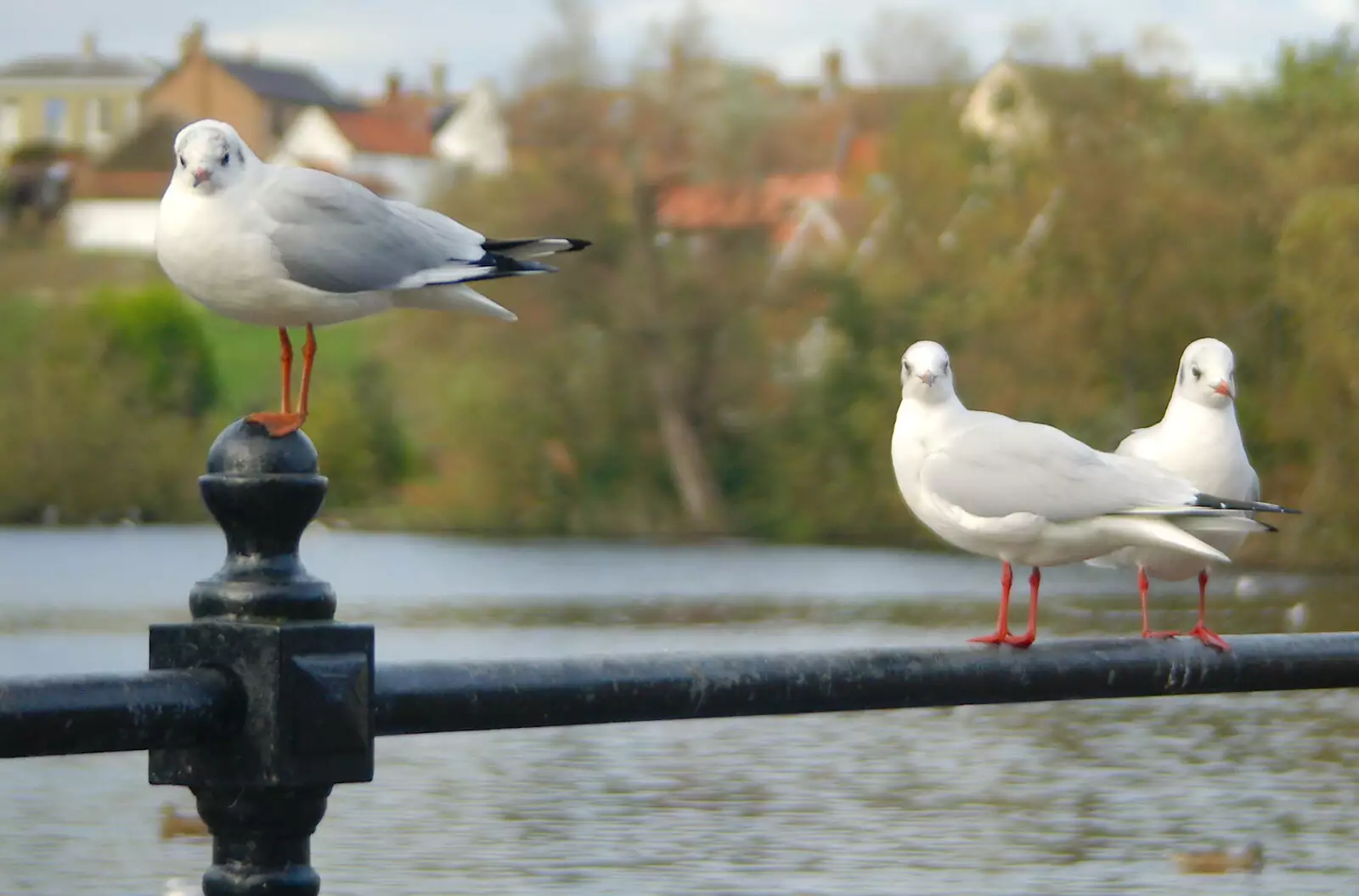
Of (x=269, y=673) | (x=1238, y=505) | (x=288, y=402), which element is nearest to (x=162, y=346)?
(x=288, y=402)

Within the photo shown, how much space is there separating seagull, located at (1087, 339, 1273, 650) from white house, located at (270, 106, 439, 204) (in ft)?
376

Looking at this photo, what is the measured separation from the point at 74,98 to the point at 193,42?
1411 centimetres

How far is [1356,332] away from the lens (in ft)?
141

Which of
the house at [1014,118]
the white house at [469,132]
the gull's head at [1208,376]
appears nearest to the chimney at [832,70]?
the white house at [469,132]

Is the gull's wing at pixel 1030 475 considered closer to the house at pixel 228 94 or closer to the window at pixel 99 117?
the house at pixel 228 94

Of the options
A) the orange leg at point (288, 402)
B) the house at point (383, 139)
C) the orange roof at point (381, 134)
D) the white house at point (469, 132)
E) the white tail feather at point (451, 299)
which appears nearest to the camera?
the orange leg at point (288, 402)

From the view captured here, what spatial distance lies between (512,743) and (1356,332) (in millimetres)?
22306

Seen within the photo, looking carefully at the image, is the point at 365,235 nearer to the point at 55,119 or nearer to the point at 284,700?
the point at 284,700

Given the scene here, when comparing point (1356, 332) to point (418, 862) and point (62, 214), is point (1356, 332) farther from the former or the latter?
point (62, 214)

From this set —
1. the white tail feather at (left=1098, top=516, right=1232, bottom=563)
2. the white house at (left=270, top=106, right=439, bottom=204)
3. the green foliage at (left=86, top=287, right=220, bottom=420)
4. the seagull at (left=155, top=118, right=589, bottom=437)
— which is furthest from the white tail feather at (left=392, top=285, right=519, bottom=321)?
the white house at (left=270, top=106, right=439, bottom=204)

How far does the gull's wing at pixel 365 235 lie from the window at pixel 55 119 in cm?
13840

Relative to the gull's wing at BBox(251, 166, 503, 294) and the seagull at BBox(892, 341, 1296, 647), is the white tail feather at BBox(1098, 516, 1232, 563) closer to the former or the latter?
the seagull at BBox(892, 341, 1296, 647)

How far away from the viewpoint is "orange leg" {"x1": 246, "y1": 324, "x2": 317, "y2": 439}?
3.17 m

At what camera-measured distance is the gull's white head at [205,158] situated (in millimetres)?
4305
